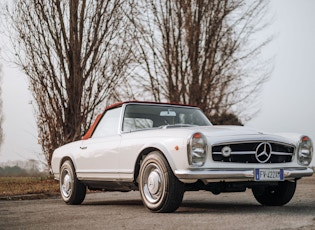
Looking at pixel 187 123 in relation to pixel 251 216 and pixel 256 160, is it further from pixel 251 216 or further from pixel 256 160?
pixel 251 216

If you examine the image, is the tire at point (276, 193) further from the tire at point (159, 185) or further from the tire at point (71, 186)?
the tire at point (71, 186)

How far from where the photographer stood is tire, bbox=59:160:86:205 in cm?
925

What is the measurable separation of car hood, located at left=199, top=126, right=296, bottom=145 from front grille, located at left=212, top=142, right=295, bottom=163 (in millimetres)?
69

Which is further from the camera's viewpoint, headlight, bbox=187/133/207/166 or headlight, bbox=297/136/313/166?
headlight, bbox=297/136/313/166

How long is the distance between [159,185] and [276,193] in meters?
Result: 2.08

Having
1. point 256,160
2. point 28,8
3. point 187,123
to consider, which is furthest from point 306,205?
point 28,8

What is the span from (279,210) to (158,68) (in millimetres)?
12555

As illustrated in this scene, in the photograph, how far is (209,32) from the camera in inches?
754

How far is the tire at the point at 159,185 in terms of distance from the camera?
674 centimetres

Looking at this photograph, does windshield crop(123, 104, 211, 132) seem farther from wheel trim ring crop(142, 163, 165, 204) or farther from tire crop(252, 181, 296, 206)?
tire crop(252, 181, 296, 206)

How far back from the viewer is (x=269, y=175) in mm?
6902

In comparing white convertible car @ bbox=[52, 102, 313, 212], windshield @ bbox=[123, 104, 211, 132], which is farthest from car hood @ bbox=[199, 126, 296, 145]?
windshield @ bbox=[123, 104, 211, 132]

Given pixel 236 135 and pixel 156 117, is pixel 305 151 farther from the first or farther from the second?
pixel 156 117

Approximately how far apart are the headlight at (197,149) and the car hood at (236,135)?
0.12 m
